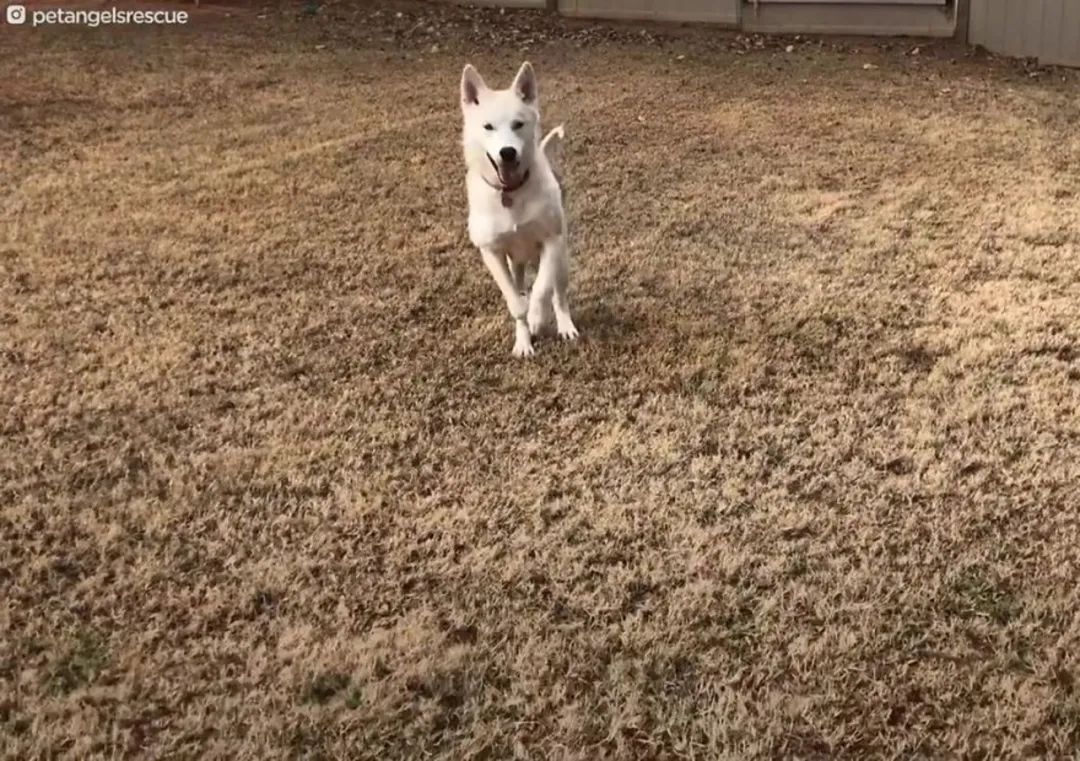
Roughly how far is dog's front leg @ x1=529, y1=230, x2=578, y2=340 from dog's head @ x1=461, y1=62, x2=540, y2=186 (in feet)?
0.57

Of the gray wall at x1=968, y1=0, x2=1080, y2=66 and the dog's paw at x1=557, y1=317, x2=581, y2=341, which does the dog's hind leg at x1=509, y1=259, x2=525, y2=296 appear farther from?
the gray wall at x1=968, y1=0, x2=1080, y2=66

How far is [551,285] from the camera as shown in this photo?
2.28 m

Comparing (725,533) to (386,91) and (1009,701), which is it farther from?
(386,91)

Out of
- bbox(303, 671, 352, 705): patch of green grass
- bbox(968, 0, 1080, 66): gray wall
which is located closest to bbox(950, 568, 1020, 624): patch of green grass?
bbox(303, 671, 352, 705): patch of green grass

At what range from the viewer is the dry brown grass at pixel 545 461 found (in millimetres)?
1386

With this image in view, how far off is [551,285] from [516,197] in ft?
0.66

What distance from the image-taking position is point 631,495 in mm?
1822

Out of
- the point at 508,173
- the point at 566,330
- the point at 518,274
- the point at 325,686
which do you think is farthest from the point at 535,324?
the point at 325,686

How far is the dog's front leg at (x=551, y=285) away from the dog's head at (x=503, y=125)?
172mm

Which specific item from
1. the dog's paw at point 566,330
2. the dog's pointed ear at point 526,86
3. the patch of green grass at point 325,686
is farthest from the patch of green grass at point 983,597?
the dog's pointed ear at point 526,86

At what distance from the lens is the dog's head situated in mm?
2164

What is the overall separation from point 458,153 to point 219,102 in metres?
1.30

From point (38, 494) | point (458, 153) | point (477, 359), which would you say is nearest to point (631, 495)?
point (477, 359)

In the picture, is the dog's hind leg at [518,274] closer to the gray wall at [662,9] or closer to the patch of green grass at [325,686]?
the patch of green grass at [325,686]
